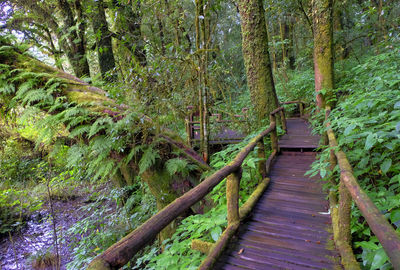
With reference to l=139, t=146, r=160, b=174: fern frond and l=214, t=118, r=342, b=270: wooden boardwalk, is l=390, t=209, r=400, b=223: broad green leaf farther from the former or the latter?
l=139, t=146, r=160, b=174: fern frond

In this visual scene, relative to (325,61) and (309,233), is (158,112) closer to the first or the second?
(309,233)

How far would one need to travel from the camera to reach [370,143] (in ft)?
7.98

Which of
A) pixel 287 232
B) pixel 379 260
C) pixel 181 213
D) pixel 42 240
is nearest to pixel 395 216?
pixel 379 260

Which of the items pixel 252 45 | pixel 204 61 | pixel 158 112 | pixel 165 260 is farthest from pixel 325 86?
pixel 165 260

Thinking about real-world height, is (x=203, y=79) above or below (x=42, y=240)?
above

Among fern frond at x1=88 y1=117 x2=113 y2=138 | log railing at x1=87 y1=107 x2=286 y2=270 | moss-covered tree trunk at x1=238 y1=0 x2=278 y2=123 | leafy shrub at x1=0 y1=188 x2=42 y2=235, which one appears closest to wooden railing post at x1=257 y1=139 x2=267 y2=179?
log railing at x1=87 y1=107 x2=286 y2=270

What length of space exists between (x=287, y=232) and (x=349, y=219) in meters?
0.89

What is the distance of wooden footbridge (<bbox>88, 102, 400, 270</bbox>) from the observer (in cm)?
156

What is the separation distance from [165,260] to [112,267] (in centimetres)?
171

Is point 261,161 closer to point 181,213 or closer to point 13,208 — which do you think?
point 181,213

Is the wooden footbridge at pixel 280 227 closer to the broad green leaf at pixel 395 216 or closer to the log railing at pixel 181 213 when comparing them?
the log railing at pixel 181 213

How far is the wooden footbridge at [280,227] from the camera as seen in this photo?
5.11 feet

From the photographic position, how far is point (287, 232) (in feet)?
10.5

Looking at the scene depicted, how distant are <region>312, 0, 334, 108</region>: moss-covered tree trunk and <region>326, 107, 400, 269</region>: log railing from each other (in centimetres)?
436
